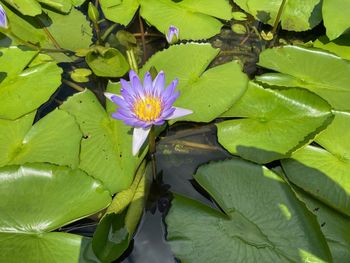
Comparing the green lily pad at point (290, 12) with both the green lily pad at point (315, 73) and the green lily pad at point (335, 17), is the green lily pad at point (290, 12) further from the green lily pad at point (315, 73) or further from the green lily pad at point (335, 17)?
the green lily pad at point (315, 73)

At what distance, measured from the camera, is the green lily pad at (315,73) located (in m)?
2.25

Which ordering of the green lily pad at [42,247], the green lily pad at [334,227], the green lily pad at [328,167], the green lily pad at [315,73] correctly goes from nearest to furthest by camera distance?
the green lily pad at [42,247], the green lily pad at [334,227], the green lily pad at [328,167], the green lily pad at [315,73]

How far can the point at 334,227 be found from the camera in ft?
5.86

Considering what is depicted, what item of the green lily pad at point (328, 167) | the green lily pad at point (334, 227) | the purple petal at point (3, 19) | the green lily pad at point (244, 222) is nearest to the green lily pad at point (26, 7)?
the purple petal at point (3, 19)

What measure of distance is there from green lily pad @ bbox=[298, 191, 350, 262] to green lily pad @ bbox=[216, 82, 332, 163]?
0.93ft

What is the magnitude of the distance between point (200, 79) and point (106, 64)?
0.63 metres

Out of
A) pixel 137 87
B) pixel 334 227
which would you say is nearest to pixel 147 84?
pixel 137 87

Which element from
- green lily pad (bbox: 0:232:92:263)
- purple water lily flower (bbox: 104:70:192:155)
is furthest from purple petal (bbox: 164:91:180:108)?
green lily pad (bbox: 0:232:92:263)

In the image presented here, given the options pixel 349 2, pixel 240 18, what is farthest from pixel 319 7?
pixel 240 18

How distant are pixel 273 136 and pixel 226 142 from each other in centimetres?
26

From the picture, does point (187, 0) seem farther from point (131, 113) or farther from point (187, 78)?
point (131, 113)

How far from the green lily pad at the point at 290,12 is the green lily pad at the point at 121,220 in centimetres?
160

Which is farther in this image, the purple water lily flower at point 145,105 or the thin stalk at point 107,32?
the thin stalk at point 107,32

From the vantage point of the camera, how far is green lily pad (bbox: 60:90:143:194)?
189 centimetres
